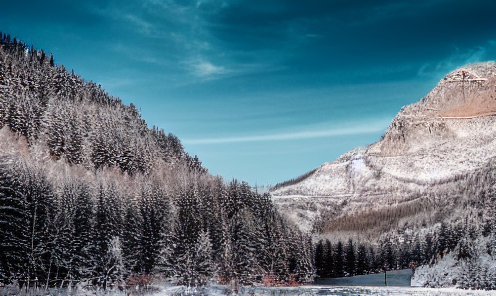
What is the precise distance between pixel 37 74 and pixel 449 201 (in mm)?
144537

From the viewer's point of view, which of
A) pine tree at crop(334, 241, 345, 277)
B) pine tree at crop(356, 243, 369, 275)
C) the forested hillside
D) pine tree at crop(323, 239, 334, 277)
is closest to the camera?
the forested hillside

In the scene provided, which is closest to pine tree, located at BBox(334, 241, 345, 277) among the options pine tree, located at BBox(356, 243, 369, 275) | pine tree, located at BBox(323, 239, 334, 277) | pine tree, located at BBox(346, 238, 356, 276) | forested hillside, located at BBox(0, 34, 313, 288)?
pine tree, located at BBox(323, 239, 334, 277)

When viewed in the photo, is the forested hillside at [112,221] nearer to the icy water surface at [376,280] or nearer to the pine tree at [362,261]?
the icy water surface at [376,280]

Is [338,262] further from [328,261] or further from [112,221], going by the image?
[112,221]

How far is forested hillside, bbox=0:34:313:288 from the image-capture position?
2201 inches

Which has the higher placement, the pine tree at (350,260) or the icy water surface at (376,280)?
the pine tree at (350,260)

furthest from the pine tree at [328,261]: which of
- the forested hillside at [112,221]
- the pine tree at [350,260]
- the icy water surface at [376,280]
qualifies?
the forested hillside at [112,221]

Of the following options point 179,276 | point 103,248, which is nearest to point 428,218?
point 179,276

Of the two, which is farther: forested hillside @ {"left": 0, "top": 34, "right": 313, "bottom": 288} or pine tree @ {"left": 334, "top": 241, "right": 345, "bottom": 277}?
pine tree @ {"left": 334, "top": 241, "right": 345, "bottom": 277}

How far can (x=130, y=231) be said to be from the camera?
66875mm

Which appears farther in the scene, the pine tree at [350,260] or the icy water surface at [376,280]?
the pine tree at [350,260]

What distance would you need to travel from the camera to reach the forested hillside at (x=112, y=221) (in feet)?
183

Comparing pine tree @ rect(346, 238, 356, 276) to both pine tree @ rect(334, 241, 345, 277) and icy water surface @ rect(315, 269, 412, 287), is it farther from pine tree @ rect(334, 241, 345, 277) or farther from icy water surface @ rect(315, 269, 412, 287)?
icy water surface @ rect(315, 269, 412, 287)

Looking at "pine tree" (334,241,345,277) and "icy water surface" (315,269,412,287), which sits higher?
"pine tree" (334,241,345,277)
